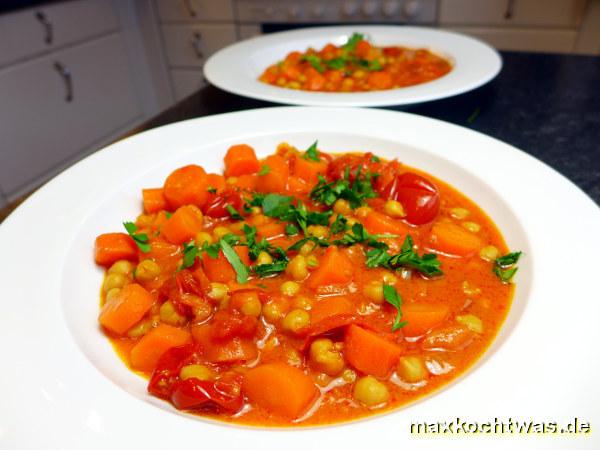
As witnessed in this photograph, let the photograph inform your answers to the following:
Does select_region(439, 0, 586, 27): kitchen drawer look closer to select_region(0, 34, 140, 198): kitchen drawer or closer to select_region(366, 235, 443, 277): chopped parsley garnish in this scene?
select_region(0, 34, 140, 198): kitchen drawer

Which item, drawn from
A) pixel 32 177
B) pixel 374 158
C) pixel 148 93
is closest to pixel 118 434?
pixel 374 158

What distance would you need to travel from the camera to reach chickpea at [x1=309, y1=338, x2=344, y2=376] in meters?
1.56

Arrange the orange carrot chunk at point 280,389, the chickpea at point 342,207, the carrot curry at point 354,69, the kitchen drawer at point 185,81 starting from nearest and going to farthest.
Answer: the orange carrot chunk at point 280,389
the chickpea at point 342,207
the carrot curry at point 354,69
the kitchen drawer at point 185,81

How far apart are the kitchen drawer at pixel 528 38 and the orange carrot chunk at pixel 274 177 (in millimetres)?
4073

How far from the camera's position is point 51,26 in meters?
5.22

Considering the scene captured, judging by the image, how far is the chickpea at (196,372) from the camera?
154 centimetres

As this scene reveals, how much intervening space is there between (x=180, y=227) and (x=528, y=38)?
16.0ft

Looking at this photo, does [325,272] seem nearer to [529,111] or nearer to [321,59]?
[529,111]

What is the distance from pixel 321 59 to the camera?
397 centimetres

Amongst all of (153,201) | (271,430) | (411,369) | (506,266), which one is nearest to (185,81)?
(153,201)

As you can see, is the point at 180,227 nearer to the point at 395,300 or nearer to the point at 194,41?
the point at 395,300

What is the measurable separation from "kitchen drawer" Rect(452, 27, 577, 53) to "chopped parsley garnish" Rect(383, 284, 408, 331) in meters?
4.72

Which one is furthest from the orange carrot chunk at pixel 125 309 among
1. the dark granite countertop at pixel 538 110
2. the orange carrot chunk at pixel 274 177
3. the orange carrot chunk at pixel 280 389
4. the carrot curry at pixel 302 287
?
the dark granite countertop at pixel 538 110

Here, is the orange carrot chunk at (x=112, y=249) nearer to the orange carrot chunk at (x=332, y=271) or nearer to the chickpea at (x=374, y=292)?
the orange carrot chunk at (x=332, y=271)
